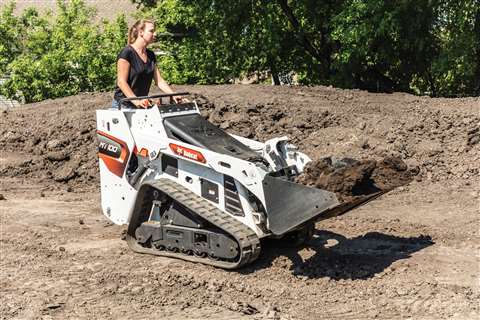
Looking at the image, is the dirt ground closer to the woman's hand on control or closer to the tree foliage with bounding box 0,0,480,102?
the woman's hand on control

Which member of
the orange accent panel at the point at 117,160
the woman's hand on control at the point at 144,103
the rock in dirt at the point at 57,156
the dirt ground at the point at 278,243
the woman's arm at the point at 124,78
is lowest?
the rock in dirt at the point at 57,156

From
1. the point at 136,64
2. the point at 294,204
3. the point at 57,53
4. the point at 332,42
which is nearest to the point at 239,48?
the point at 332,42

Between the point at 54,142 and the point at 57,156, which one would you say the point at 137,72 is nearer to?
the point at 57,156

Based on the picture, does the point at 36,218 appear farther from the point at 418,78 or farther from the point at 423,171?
the point at 418,78

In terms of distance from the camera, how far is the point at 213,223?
229 inches

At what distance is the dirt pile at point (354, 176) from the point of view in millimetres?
5727

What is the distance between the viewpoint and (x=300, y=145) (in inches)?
421

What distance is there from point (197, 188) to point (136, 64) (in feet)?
5.07

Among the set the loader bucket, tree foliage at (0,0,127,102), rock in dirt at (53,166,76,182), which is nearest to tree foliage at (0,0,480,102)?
tree foliage at (0,0,127,102)

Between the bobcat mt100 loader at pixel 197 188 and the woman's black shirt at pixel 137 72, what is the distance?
405 mm

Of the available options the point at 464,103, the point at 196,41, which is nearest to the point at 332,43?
the point at 196,41

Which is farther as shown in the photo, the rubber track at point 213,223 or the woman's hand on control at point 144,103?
the woman's hand on control at point 144,103

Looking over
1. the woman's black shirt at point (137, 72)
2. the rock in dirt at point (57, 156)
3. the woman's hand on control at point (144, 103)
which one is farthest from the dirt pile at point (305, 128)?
the woman's hand on control at point (144, 103)

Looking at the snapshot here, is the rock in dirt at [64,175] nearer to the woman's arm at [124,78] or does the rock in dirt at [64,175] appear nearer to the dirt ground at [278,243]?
the dirt ground at [278,243]
